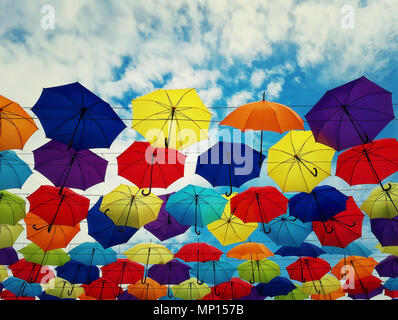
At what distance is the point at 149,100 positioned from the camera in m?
5.93

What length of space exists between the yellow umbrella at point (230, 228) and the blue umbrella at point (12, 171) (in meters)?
4.90

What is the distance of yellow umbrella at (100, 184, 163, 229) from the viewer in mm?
7602

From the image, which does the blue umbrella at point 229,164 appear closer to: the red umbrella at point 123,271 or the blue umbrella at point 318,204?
the blue umbrella at point 318,204

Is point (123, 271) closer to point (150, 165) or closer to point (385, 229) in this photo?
point (150, 165)

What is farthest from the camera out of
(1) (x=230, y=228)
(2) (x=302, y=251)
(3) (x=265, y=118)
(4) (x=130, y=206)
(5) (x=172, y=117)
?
(2) (x=302, y=251)

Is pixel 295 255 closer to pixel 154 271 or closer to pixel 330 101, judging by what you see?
pixel 154 271

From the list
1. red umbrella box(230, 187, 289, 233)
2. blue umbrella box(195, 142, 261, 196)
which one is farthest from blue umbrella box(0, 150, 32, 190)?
red umbrella box(230, 187, 289, 233)

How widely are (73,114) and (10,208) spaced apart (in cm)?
368

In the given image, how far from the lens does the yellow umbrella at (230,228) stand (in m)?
8.35

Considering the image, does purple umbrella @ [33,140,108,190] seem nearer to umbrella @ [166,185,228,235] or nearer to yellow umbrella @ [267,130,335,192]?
umbrella @ [166,185,228,235]

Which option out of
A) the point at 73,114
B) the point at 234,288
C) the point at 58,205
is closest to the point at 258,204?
the point at 73,114

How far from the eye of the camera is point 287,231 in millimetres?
8523

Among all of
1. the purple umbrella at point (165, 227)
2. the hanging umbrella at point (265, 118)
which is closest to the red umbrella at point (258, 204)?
the purple umbrella at point (165, 227)
